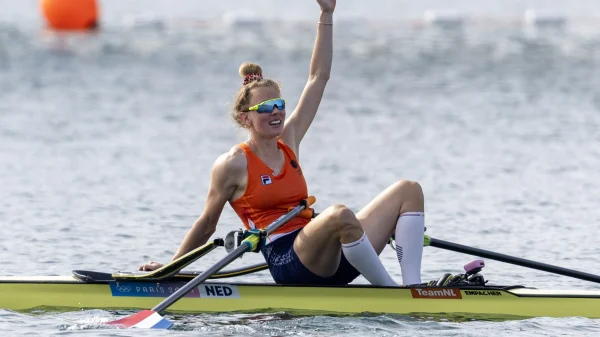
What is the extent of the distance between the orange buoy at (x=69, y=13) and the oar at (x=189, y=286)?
83.5 ft

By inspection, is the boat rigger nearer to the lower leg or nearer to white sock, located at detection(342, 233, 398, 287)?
white sock, located at detection(342, 233, 398, 287)

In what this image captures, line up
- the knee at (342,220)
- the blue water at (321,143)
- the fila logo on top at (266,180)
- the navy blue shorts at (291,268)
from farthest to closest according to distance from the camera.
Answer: the blue water at (321,143)
the navy blue shorts at (291,268)
the fila logo on top at (266,180)
the knee at (342,220)

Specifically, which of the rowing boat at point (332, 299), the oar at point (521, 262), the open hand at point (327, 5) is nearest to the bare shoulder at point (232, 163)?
the rowing boat at point (332, 299)

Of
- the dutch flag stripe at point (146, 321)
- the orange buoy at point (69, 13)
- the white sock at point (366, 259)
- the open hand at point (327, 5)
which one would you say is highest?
the orange buoy at point (69, 13)

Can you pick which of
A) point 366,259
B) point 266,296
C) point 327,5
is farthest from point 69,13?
point 366,259

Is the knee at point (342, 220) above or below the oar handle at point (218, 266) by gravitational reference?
above

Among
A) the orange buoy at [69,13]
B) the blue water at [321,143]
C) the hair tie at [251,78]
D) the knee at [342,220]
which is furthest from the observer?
the orange buoy at [69,13]

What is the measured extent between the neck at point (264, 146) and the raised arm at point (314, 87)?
340 mm

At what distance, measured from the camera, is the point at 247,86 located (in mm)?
8328

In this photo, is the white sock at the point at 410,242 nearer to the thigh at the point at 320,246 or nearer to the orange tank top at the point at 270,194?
the thigh at the point at 320,246

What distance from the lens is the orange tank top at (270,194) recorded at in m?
8.18

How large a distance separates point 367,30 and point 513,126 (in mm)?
19312

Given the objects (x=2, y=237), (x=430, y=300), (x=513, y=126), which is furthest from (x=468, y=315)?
(x=513, y=126)

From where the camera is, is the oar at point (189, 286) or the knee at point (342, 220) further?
the oar at point (189, 286)
